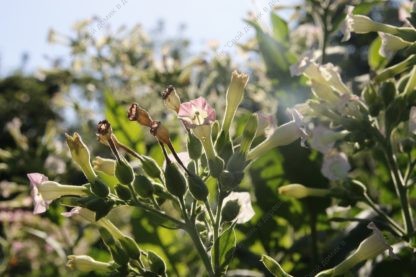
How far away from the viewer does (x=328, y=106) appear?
5.30ft

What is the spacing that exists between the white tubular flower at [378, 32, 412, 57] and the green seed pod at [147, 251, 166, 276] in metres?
0.73

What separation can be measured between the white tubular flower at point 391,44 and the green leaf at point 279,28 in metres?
0.79

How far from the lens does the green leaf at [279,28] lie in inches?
88.1

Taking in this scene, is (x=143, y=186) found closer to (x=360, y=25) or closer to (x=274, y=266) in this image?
(x=274, y=266)

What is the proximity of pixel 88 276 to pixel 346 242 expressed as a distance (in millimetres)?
932

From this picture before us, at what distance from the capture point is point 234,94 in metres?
1.40

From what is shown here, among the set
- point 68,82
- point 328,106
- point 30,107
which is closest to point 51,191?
point 328,106

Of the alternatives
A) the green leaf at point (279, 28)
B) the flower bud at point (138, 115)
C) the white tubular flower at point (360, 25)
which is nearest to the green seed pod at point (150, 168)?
the flower bud at point (138, 115)

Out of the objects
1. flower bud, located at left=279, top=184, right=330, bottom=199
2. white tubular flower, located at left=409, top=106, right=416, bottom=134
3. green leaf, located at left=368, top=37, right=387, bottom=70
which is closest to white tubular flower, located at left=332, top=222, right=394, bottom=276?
flower bud, located at left=279, top=184, right=330, bottom=199

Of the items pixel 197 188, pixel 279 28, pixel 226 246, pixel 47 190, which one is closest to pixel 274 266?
pixel 226 246

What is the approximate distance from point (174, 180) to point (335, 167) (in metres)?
0.54

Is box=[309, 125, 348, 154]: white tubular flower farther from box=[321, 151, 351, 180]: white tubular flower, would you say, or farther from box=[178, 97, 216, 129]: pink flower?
box=[178, 97, 216, 129]: pink flower

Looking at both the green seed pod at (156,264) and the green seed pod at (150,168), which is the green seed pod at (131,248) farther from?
the green seed pod at (150,168)

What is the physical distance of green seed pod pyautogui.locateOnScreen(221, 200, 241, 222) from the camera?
131cm
